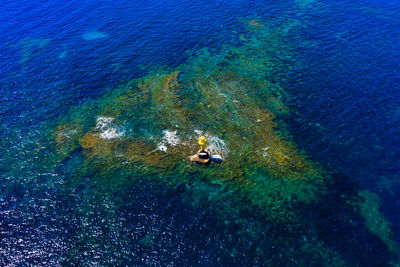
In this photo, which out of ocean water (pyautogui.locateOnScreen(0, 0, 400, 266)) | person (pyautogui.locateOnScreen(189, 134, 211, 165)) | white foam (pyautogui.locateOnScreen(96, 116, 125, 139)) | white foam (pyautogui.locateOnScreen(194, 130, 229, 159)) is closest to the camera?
ocean water (pyautogui.locateOnScreen(0, 0, 400, 266))

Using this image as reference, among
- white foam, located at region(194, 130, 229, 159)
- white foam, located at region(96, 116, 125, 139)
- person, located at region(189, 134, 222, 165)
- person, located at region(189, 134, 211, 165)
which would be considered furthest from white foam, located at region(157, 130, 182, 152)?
white foam, located at region(96, 116, 125, 139)

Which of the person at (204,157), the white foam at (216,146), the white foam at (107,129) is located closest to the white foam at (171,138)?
the white foam at (216,146)

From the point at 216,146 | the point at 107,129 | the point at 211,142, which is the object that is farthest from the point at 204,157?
the point at 107,129

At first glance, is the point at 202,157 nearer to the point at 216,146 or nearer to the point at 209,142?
the point at 216,146

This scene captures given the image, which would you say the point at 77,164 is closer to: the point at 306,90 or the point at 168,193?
the point at 168,193

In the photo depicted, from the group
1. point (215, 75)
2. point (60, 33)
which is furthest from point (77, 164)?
point (60, 33)

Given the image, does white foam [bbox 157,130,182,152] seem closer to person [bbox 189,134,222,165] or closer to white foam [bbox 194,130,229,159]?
white foam [bbox 194,130,229,159]
